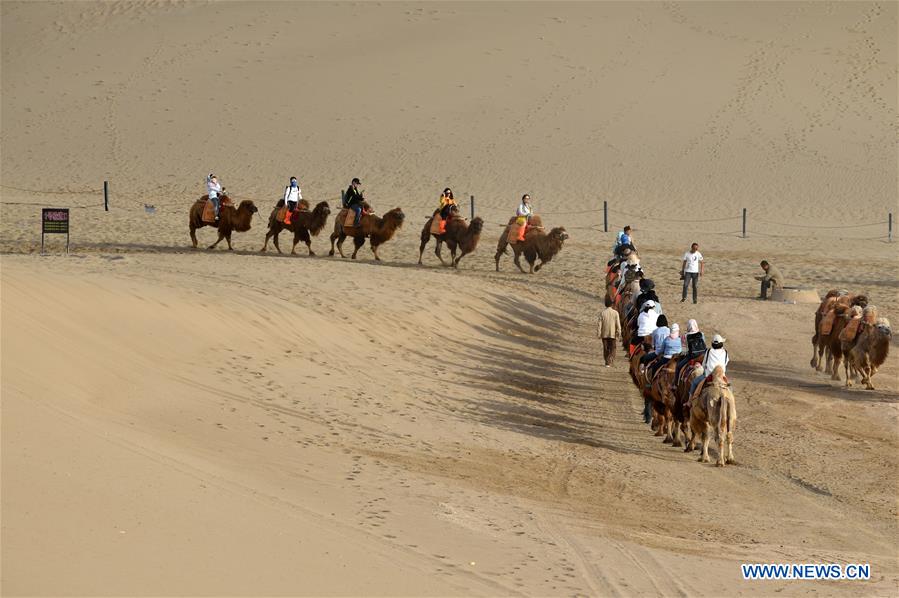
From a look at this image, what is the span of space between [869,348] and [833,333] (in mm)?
1017

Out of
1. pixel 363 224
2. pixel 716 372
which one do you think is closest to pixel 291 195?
pixel 363 224

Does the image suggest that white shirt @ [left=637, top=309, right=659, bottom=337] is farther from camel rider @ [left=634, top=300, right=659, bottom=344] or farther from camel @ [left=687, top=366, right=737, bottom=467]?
camel @ [left=687, top=366, right=737, bottom=467]

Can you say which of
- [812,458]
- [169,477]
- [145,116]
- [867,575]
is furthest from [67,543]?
[145,116]

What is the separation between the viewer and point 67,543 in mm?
8914

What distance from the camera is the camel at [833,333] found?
2014 cm

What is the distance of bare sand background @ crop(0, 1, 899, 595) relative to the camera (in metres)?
10.1

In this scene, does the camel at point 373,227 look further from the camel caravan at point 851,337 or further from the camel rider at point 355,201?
the camel caravan at point 851,337

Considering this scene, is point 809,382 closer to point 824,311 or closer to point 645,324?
point 824,311

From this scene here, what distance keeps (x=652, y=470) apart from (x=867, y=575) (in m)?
4.10

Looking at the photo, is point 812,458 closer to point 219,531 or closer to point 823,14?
point 219,531

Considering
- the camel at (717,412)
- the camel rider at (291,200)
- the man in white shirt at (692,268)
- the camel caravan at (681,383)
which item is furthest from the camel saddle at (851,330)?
the camel rider at (291,200)

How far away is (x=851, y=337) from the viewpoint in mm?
19516

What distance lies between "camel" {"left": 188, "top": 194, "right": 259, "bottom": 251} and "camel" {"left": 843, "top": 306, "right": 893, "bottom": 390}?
15.6 m

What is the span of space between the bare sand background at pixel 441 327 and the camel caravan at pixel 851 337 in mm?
477
